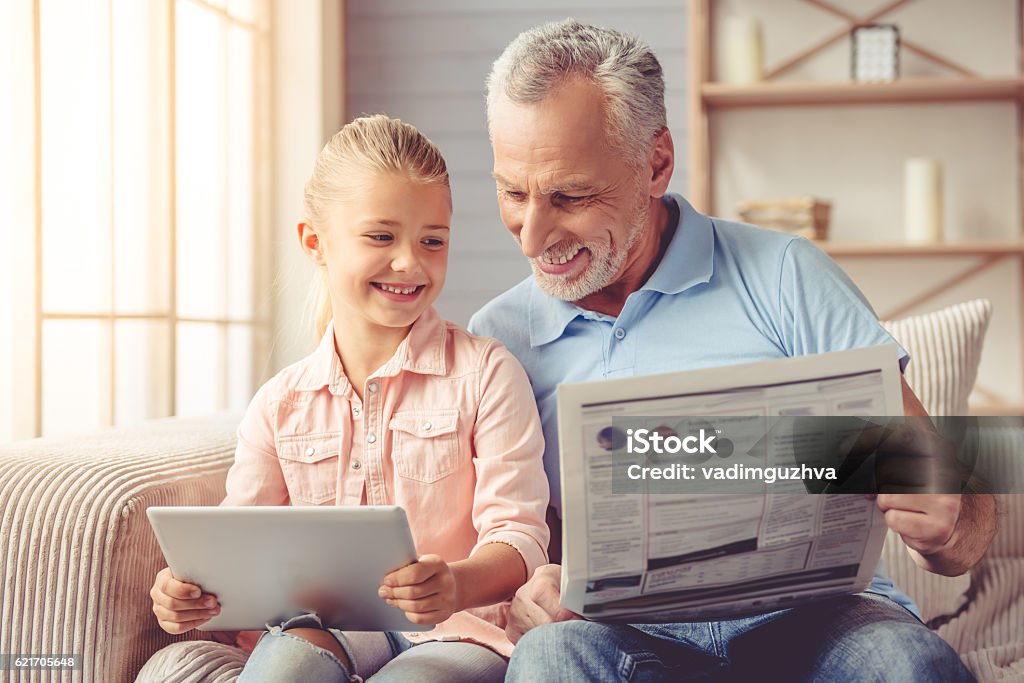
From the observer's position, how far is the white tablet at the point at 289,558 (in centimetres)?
106

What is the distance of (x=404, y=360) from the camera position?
4.58 feet

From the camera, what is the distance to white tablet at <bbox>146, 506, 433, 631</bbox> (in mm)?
1064

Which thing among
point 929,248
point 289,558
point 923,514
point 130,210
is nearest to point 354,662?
point 289,558

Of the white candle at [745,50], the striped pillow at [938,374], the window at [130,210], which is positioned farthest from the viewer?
the white candle at [745,50]

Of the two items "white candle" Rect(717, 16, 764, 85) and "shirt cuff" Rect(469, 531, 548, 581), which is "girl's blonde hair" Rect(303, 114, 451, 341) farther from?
"white candle" Rect(717, 16, 764, 85)

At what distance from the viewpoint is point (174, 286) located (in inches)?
107

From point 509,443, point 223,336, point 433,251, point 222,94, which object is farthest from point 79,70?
point 509,443

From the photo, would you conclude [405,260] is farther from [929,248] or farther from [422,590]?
[929,248]

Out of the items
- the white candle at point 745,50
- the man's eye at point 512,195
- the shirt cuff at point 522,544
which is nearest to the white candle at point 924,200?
the white candle at point 745,50

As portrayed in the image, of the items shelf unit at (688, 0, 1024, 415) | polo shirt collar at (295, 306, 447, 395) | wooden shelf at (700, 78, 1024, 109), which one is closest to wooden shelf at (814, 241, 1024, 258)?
shelf unit at (688, 0, 1024, 415)

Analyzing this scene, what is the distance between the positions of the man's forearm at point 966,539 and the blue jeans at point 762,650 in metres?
0.07

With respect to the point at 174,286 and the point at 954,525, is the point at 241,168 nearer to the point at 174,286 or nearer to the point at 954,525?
the point at 174,286

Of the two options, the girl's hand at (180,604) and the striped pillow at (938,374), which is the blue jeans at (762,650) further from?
the striped pillow at (938,374)

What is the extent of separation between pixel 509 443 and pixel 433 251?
10.8 inches
